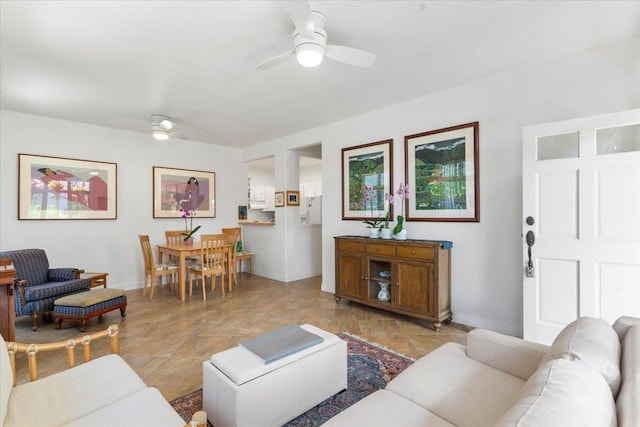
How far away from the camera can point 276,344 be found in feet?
5.89

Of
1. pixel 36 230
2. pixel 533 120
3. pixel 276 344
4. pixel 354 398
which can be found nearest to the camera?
pixel 276 344

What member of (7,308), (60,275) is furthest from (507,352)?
(60,275)

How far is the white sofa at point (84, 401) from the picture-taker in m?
1.18

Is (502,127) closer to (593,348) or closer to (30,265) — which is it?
(593,348)

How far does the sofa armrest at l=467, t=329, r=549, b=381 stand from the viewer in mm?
1444

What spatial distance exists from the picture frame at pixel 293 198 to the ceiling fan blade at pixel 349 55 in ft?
11.1

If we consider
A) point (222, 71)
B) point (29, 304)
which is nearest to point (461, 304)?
point (222, 71)

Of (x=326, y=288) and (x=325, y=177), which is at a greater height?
(x=325, y=177)

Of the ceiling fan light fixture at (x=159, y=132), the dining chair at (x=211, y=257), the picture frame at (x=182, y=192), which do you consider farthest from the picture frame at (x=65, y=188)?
the dining chair at (x=211, y=257)

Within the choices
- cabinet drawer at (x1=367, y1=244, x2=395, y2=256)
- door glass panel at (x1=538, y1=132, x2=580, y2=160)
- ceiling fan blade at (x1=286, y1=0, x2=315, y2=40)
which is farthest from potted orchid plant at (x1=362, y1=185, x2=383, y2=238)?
ceiling fan blade at (x1=286, y1=0, x2=315, y2=40)

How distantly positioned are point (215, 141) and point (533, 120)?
4.95 meters

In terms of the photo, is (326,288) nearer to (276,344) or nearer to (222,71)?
(276,344)

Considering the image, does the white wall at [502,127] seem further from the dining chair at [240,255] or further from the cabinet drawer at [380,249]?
the dining chair at [240,255]

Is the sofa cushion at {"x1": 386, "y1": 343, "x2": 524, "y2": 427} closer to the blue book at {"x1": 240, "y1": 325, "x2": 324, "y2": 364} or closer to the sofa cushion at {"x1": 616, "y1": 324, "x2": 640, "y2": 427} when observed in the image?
the sofa cushion at {"x1": 616, "y1": 324, "x2": 640, "y2": 427}
